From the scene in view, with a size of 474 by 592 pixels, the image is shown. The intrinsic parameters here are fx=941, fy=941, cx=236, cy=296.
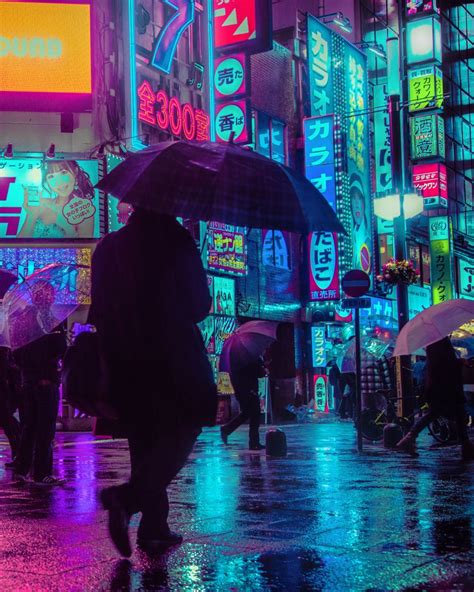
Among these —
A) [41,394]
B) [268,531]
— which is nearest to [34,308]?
[41,394]

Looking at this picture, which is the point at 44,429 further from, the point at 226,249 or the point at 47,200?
the point at 226,249

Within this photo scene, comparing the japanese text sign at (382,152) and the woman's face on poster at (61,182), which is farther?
the japanese text sign at (382,152)

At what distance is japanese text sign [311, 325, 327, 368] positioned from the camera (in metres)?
30.5

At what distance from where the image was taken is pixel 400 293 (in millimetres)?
19312

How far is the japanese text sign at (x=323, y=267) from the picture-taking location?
29.4 m

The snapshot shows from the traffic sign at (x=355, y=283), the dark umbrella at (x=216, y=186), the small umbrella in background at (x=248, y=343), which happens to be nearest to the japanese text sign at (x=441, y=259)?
the traffic sign at (x=355, y=283)

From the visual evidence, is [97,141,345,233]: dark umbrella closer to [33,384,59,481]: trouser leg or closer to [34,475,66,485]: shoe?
[33,384,59,481]: trouser leg

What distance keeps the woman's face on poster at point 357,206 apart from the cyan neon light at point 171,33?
9233 millimetres

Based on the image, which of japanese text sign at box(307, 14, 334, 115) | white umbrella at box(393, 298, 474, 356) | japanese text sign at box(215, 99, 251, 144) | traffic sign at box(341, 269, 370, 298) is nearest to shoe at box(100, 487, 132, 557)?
white umbrella at box(393, 298, 474, 356)

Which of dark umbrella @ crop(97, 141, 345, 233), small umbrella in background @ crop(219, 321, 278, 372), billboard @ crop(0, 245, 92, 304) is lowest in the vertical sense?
small umbrella in background @ crop(219, 321, 278, 372)

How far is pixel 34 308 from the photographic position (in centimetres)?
885

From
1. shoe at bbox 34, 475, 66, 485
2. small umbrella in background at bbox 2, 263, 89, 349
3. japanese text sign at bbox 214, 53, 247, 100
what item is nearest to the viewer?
small umbrella in background at bbox 2, 263, 89, 349

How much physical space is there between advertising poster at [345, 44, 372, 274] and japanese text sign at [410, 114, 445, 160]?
244cm

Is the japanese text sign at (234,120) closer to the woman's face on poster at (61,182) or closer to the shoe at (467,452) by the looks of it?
the woman's face on poster at (61,182)
